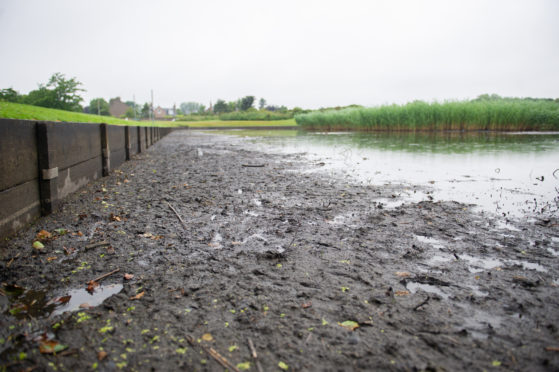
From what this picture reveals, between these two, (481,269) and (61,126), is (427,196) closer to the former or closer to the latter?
(481,269)

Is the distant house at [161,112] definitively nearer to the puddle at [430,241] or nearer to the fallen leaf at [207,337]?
the puddle at [430,241]

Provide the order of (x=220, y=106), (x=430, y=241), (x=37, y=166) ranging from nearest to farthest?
1. (x=430, y=241)
2. (x=37, y=166)
3. (x=220, y=106)

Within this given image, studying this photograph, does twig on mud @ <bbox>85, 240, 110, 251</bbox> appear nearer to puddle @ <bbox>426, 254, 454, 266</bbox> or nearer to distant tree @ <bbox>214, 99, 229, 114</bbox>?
puddle @ <bbox>426, 254, 454, 266</bbox>

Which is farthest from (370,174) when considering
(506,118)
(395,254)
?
(506,118)

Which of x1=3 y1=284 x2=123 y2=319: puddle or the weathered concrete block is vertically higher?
the weathered concrete block

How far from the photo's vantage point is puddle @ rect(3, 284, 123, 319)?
171 cm

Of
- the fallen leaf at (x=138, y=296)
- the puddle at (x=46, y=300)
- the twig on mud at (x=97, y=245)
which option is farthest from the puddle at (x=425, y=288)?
the twig on mud at (x=97, y=245)

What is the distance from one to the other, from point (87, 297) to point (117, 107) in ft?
374

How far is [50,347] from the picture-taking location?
1.44 m

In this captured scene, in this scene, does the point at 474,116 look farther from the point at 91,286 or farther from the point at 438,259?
the point at 91,286

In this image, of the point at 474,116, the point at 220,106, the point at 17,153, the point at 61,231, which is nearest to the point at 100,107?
the point at 220,106

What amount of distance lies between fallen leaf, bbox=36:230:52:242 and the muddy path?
38mm

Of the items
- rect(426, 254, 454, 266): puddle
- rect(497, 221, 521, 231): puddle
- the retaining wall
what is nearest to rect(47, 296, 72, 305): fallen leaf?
the retaining wall

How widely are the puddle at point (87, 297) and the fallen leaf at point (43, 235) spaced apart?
1.06m
